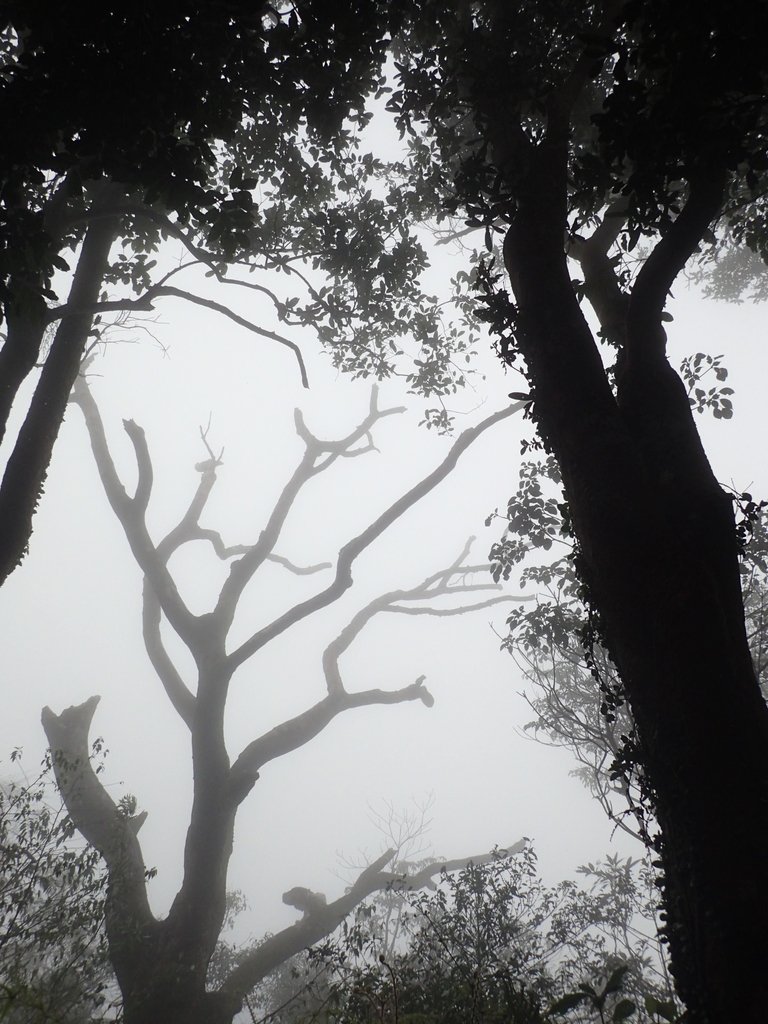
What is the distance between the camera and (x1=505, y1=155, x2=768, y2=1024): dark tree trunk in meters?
1.70

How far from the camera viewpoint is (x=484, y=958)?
26.9 ft

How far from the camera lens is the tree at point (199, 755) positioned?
841cm

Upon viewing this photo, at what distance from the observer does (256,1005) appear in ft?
57.7

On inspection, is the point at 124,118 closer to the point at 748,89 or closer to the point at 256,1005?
the point at 748,89

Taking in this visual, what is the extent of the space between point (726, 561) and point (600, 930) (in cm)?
1497

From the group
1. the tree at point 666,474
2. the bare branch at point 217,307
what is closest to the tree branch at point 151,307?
the bare branch at point 217,307

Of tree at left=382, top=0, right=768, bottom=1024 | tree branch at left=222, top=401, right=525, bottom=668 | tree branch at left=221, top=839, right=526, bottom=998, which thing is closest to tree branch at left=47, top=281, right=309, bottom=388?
tree at left=382, top=0, right=768, bottom=1024

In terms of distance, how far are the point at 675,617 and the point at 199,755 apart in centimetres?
1016

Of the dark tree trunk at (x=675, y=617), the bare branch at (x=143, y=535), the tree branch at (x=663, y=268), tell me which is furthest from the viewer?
the bare branch at (x=143, y=535)

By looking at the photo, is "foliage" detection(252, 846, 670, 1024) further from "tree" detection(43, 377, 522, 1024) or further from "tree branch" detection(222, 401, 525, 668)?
"tree branch" detection(222, 401, 525, 668)

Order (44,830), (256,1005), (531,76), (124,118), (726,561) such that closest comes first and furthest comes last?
(726,561) → (124,118) → (531,76) → (44,830) → (256,1005)

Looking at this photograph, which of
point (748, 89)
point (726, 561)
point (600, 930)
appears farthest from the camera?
point (600, 930)

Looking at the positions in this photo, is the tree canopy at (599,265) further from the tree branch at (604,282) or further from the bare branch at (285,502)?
the bare branch at (285,502)

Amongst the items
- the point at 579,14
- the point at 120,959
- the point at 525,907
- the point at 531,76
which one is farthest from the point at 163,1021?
the point at 579,14
